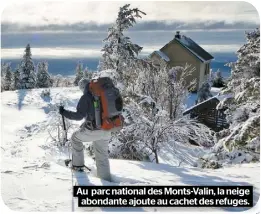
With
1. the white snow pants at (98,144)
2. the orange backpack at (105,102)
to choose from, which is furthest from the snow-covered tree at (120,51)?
the white snow pants at (98,144)

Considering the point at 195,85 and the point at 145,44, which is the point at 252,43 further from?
the point at 195,85

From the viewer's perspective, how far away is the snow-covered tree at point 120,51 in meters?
6.53

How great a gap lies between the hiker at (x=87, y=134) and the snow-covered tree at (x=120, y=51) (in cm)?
156

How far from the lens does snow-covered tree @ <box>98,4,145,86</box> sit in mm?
6534

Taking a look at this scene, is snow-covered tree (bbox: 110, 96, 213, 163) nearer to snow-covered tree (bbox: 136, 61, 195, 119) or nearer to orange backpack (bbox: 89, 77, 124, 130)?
snow-covered tree (bbox: 136, 61, 195, 119)

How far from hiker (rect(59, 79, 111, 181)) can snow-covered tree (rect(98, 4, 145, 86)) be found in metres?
1.56

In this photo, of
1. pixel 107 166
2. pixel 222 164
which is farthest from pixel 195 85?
pixel 107 166

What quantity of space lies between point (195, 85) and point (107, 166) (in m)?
6.56

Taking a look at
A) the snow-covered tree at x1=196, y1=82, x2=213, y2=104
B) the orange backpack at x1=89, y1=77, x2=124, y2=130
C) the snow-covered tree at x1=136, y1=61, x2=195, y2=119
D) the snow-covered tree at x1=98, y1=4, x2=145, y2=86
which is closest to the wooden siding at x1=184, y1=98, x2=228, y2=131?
the snow-covered tree at x1=196, y1=82, x2=213, y2=104

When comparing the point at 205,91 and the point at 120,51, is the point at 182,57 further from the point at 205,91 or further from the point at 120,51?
the point at 120,51

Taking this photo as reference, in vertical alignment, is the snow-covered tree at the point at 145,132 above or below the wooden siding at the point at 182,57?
below

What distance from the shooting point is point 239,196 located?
15.6 ft

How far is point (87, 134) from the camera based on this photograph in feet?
17.5

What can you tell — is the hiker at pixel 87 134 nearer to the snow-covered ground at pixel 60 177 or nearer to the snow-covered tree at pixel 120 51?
the snow-covered ground at pixel 60 177
